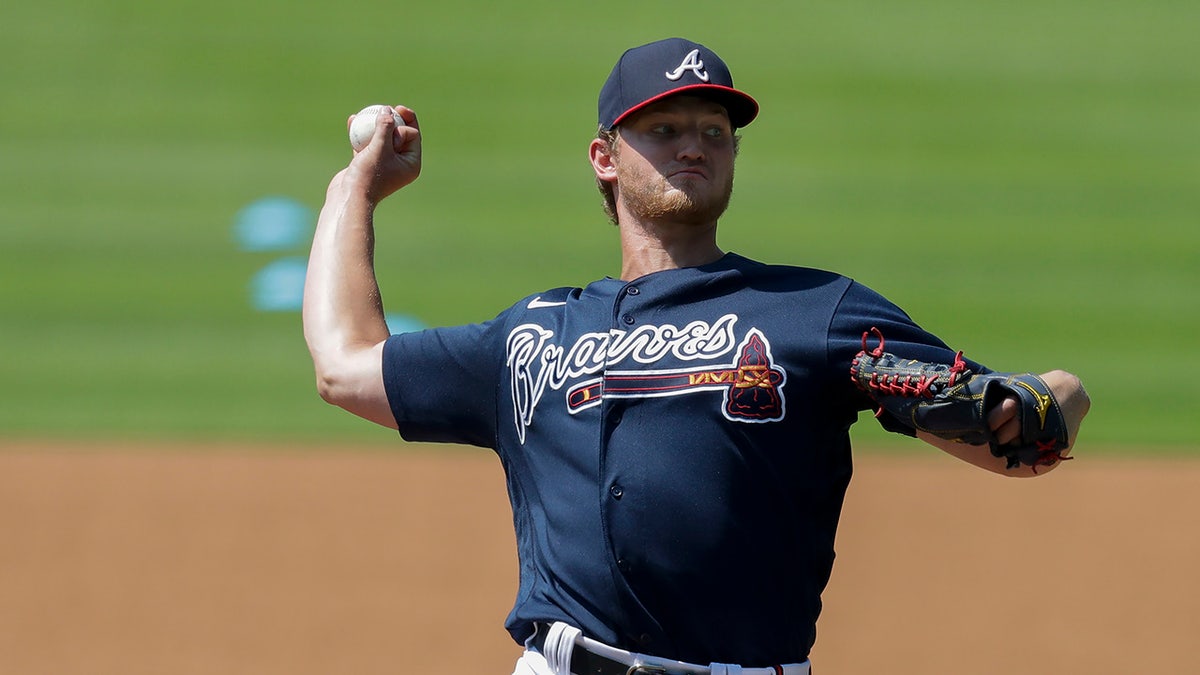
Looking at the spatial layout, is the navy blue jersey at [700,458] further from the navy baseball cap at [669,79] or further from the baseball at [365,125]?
the baseball at [365,125]

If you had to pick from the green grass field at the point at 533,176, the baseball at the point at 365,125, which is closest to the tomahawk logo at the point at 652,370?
the baseball at the point at 365,125

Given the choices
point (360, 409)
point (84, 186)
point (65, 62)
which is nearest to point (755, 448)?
point (360, 409)

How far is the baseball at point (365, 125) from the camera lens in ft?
8.75

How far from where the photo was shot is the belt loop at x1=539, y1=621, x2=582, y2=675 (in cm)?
221

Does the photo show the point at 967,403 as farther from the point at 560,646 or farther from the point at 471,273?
the point at 471,273

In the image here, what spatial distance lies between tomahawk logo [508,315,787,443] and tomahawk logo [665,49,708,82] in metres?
0.41

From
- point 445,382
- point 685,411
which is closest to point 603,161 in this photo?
point 445,382

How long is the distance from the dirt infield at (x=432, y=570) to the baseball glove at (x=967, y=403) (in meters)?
3.08

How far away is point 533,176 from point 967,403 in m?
6.35

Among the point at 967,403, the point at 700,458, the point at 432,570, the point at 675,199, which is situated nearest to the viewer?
the point at 967,403

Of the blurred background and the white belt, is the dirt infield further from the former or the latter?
the white belt

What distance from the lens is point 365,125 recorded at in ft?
8.79

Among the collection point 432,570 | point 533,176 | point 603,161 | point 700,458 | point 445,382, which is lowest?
point 432,570

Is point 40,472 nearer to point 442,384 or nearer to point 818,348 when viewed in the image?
point 442,384
